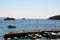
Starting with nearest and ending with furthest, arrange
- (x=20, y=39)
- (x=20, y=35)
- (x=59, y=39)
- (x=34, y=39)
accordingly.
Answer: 1. (x=59, y=39)
2. (x=34, y=39)
3. (x=20, y=39)
4. (x=20, y=35)

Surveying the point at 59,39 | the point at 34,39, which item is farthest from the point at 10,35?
the point at 59,39

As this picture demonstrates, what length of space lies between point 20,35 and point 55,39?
33.3 feet

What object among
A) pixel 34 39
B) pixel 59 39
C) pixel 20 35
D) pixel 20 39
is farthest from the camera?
pixel 20 35

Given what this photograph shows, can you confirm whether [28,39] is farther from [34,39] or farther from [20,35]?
[20,35]

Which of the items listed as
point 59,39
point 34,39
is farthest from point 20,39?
point 59,39

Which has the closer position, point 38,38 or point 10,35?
point 38,38

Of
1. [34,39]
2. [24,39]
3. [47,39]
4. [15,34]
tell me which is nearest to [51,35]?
[47,39]

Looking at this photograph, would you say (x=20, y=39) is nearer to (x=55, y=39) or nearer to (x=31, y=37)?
(x=31, y=37)

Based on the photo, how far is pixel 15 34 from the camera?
128ft

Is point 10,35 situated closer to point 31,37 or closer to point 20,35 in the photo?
point 20,35

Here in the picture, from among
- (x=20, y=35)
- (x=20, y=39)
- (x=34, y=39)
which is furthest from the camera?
(x=20, y=35)

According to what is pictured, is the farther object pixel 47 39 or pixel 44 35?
pixel 44 35

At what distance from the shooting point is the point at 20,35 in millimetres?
39500

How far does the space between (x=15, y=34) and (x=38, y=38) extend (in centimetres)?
690
